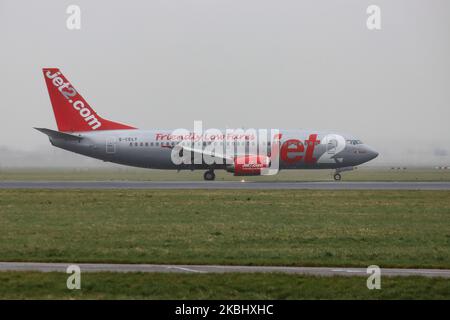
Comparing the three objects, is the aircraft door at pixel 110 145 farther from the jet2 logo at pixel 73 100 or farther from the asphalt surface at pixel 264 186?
the asphalt surface at pixel 264 186

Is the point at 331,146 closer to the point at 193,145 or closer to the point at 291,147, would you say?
the point at 291,147

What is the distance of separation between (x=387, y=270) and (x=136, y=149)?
49216 millimetres

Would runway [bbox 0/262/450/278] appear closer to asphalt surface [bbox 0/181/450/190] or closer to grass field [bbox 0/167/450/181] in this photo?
asphalt surface [bbox 0/181/450/190]

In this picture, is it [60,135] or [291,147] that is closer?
[291,147]

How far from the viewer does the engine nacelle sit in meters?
62.4

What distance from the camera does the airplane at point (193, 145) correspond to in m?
64.0

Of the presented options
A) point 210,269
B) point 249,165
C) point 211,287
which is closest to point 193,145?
point 249,165

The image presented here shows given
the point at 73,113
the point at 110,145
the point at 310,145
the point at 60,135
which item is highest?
the point at 73,113

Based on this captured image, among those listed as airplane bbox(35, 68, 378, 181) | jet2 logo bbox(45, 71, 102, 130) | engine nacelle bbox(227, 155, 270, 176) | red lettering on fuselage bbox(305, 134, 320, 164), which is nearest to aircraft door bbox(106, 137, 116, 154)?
airplane bbox(35, 68, 378, 181)

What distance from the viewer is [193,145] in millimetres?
65250

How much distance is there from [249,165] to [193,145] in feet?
20.0

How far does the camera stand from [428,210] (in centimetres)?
3538

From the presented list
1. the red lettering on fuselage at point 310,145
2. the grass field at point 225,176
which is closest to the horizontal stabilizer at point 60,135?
the grass field at point 225,176

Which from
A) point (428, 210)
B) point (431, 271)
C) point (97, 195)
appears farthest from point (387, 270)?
point (97, 195)
